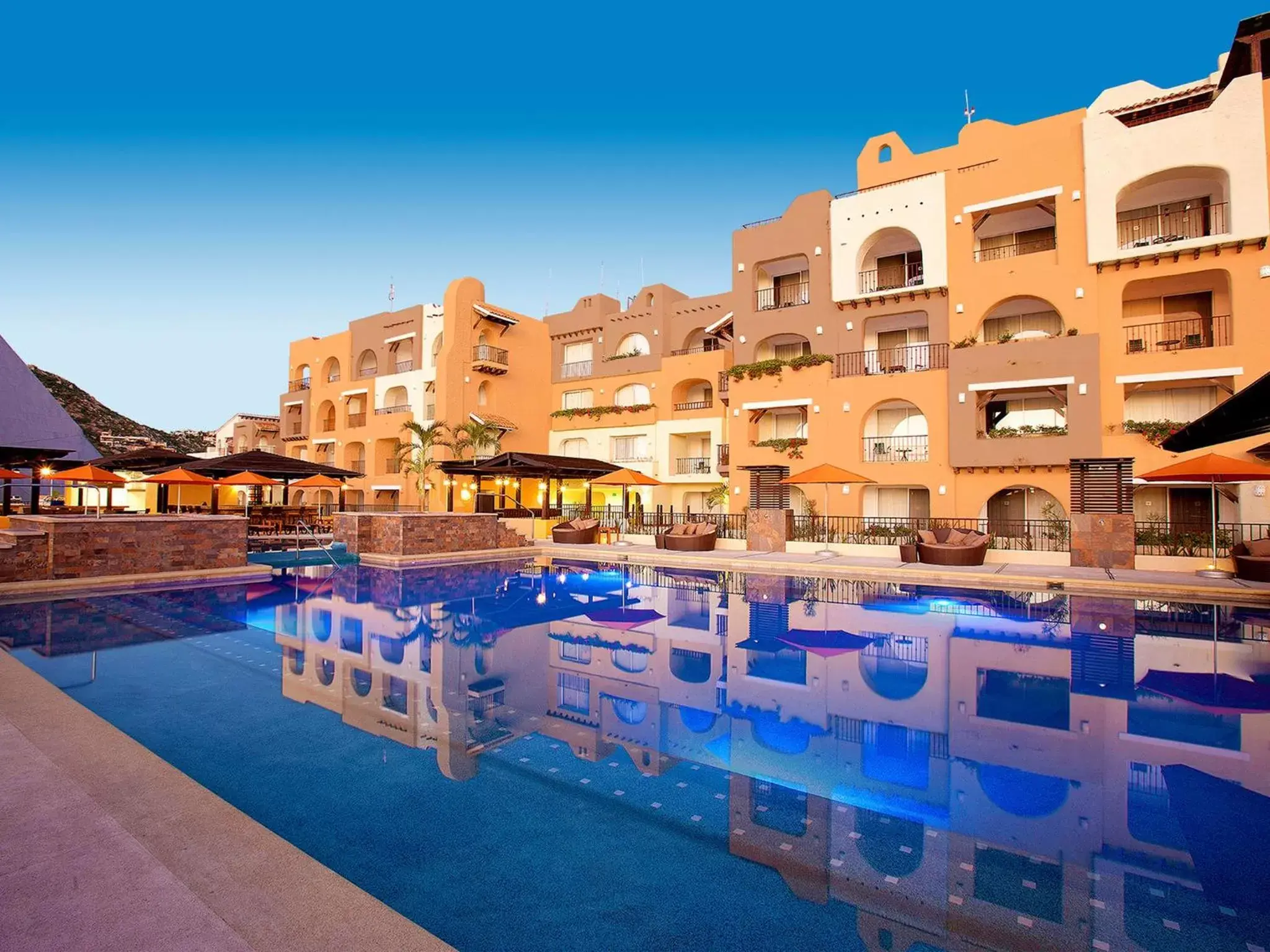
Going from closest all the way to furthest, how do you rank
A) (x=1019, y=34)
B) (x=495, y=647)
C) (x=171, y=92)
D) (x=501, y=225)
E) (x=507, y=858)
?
(x=507, y=858) < (x=495, y=647) < (x=171, y=92) < (x=1019, y=34) < (x=501, y=225)

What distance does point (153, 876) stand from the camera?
2.73 meters

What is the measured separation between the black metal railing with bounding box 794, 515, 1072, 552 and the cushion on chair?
4.17 m

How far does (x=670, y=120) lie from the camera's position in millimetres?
39531

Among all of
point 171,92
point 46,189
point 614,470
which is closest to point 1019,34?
point 614,470

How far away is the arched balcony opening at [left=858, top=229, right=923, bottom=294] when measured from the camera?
24188 millimetres

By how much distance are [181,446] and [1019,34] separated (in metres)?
66.6

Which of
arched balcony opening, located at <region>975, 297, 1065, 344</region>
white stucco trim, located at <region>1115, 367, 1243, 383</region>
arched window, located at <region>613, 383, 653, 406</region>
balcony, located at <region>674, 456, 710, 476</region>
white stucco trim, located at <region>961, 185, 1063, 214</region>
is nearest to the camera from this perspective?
white stucco trim, located at <region>1115, 367, 1243, 383</region>

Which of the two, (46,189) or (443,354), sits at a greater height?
(46,189)

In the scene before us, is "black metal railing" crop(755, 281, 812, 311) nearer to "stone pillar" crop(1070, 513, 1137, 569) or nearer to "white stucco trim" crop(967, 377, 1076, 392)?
"white stucco trim" crop(967, 377, 1076, 392)

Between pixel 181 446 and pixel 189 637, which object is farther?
pixel 181 446

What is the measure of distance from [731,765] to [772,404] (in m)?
21.6

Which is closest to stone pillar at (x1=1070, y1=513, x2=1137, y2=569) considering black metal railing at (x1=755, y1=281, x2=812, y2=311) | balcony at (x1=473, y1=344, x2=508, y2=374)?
black metal railing at (x1=755, y1=281, x2=812, y2=311)

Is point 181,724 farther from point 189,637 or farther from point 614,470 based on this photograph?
point 614,470

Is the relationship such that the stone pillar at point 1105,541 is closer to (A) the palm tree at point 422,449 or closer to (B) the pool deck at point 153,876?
(B) the pool deck at point 153,876
